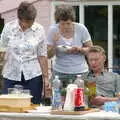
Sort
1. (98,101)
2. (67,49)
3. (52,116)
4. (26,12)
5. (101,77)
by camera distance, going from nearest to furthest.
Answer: (52,116) → (98,101) → (101,77) → (26,12) → (67,49)

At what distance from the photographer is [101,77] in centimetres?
567

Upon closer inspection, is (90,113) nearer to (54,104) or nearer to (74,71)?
(54,104)

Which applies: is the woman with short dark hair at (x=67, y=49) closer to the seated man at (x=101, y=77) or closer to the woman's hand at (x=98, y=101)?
the seated man at (x=101, y=77)

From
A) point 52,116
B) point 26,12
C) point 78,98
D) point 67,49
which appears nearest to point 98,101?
point 78,98

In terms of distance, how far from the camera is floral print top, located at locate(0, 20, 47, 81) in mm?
6168

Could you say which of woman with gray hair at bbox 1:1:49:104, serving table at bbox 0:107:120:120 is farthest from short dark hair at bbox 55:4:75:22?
serving table at bbox 0:107:120:120

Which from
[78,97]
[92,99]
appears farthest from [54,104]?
[92,99]

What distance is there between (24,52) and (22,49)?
0.04 m

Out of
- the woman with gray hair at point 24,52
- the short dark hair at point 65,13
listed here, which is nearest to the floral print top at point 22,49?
the woman with gray hair at point 24,52

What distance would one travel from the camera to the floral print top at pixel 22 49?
6.17 metres

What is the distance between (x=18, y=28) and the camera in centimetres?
620

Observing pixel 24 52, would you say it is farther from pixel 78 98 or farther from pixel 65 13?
pixel 78 98

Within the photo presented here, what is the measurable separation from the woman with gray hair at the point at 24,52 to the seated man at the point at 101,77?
2.43ft

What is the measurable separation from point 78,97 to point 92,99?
0.66 m
